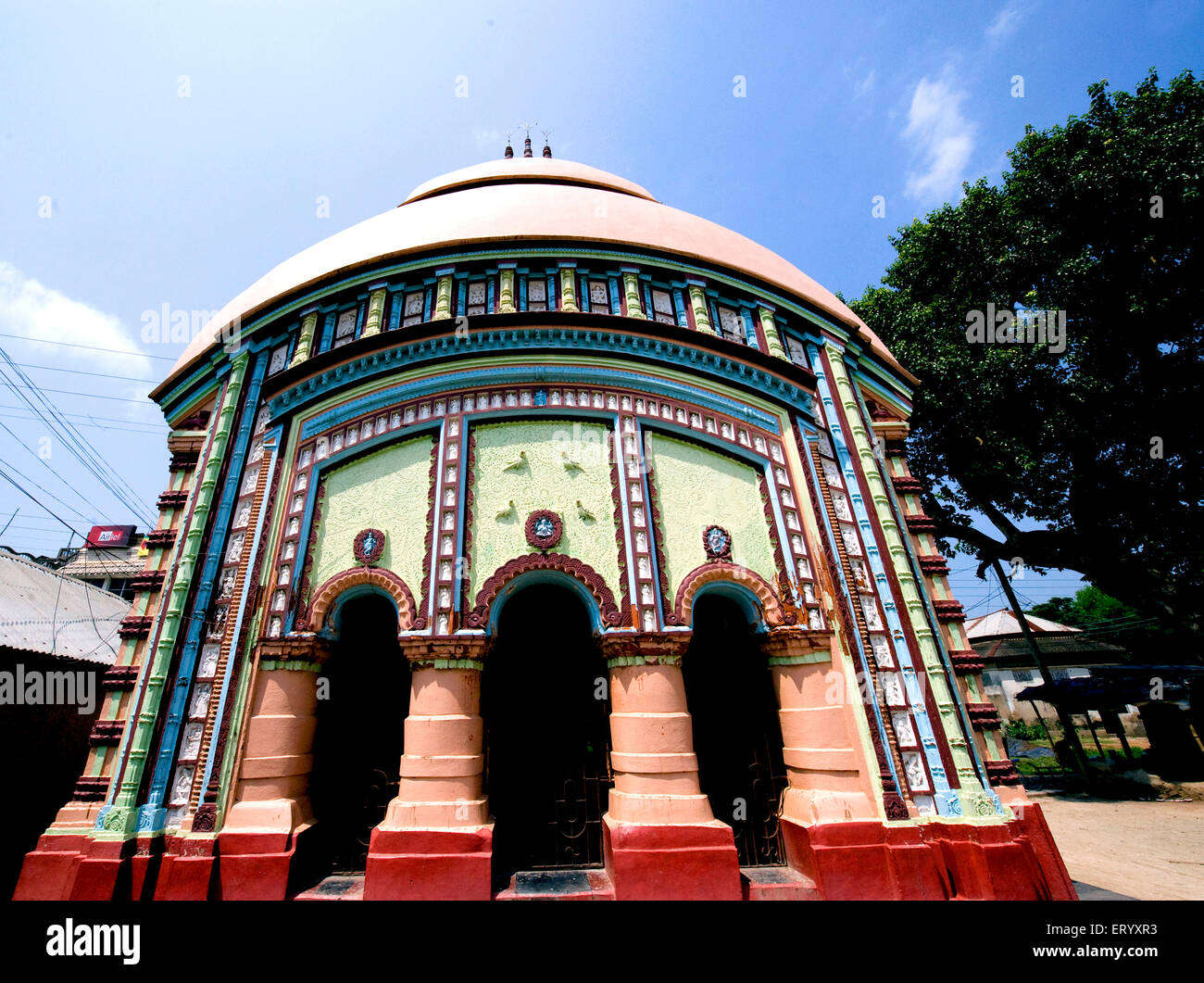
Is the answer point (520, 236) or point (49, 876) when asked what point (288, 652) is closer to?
point (49, 876)

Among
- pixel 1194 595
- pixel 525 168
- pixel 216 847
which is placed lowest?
pixel 216 847

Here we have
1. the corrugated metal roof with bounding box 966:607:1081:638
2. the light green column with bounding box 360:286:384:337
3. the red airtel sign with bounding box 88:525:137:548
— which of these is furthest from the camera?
the red airtel sign with bounding box 88:525:137:548

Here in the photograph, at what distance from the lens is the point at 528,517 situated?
7.67 meters

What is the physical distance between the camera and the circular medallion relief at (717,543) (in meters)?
7.81

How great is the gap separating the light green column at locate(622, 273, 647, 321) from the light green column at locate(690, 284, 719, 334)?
881 millimetres

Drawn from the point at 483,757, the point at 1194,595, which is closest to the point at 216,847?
the point at 483,757

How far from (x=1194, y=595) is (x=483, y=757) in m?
16.8

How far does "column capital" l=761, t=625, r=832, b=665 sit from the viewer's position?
24.4 ft

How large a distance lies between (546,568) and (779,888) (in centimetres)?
453

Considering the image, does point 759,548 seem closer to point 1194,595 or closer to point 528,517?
point 528,517

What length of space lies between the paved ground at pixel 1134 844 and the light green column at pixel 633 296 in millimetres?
10272
